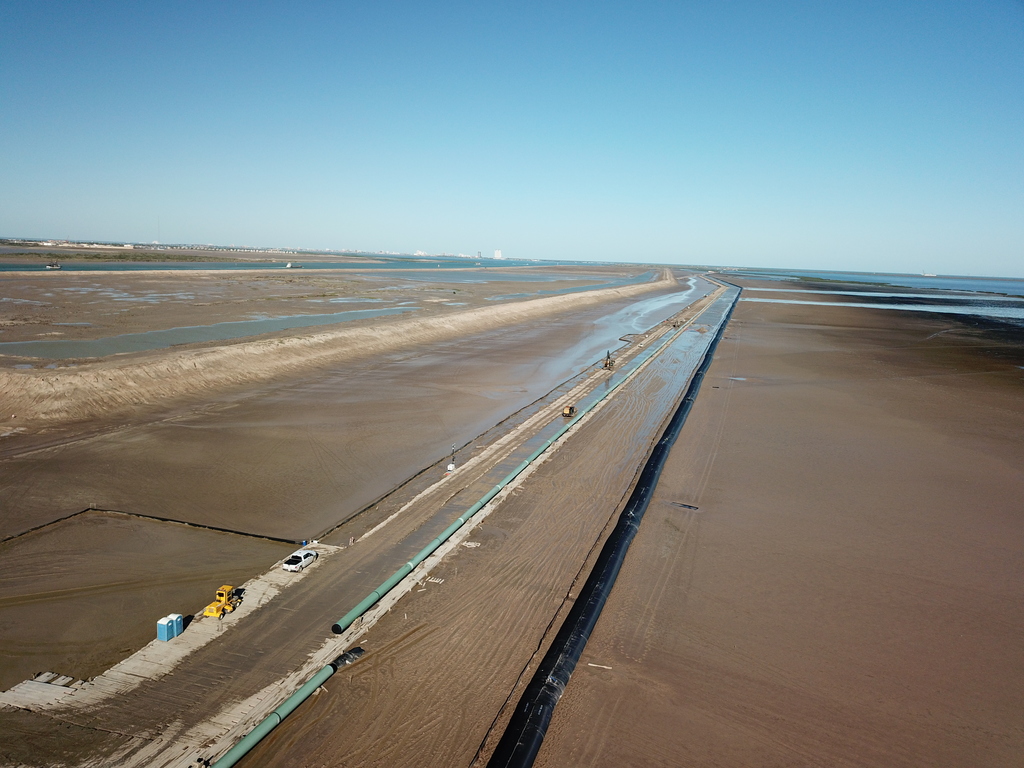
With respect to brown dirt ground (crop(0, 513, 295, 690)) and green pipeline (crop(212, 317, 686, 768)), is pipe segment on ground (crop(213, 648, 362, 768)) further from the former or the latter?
brown dirt ground (crop(0, 513, 295, 690))

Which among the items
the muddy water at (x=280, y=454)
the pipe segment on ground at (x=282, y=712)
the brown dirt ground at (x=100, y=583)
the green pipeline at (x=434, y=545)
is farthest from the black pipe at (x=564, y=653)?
the muddy water at (x=280, y=454)

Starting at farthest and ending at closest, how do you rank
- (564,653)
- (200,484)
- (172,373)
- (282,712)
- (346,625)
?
(172,373) → (200,484) → (346,625) → (564,653) → (282,712)

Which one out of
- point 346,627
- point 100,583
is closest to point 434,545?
point 346,627

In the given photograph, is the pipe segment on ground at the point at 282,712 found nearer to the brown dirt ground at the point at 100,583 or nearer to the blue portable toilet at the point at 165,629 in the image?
the blue portable toilet at the point at 165,629

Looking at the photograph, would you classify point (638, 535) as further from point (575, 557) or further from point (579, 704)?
point (579, 704)

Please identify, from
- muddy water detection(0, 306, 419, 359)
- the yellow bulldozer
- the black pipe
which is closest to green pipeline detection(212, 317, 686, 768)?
the yellow bulldozer

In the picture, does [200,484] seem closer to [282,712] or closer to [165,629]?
[165,629]
